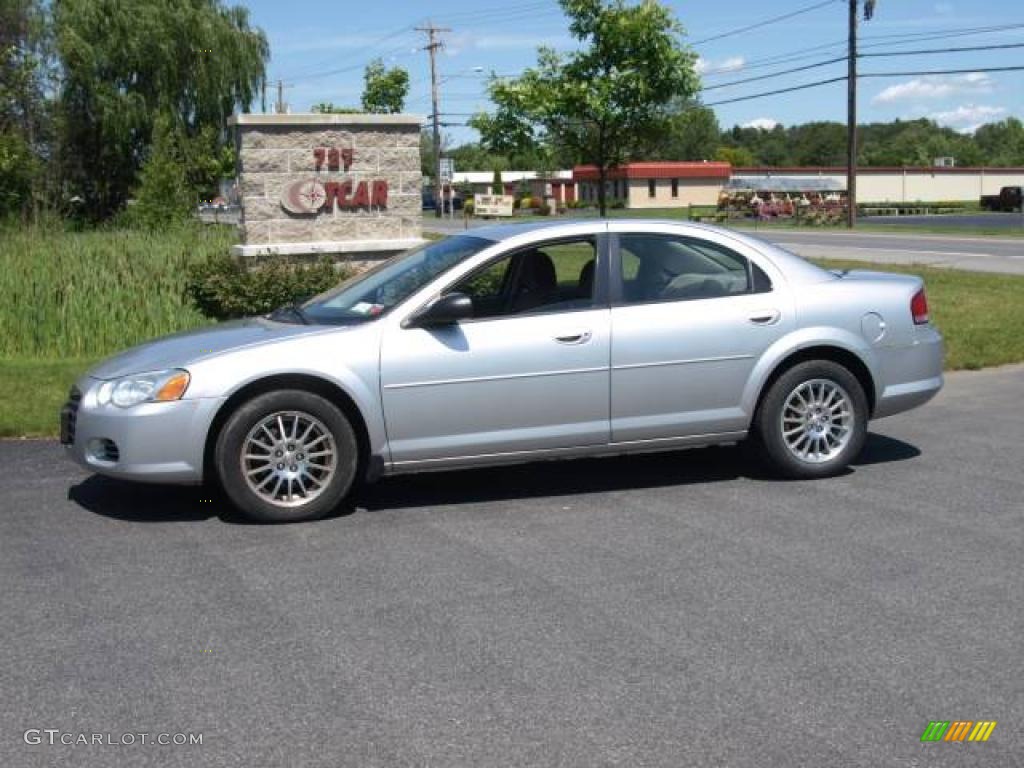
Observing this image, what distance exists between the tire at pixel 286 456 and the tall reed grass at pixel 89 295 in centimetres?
676

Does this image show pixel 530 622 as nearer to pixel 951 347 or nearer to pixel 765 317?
pixel 765 317

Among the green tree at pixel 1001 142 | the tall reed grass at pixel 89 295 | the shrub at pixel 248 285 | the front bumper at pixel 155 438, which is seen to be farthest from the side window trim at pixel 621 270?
A: the green tree at pixel 1001 142

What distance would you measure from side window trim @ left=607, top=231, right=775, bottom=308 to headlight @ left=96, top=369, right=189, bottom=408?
241 centimetres

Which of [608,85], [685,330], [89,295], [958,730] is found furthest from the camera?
[608,85]

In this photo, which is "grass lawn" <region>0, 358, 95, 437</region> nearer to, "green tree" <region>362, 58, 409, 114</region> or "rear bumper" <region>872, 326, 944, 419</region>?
"rear bumper" <region>872, 326, 944, 419</region>

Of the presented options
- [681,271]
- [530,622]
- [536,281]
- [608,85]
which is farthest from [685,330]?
[608,85]

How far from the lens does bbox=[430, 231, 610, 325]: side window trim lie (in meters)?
6.96

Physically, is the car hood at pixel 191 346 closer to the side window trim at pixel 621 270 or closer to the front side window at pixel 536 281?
the front side window at pixel 536 281

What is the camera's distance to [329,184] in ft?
48.9

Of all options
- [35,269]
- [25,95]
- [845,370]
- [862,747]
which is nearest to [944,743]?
[862,747]

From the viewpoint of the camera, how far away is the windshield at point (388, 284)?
7031 mm

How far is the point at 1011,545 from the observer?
19.7 ft

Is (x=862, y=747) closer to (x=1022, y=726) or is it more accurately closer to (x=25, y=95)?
(x=1022, y=726)

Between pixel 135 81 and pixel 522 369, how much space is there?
120 feet
